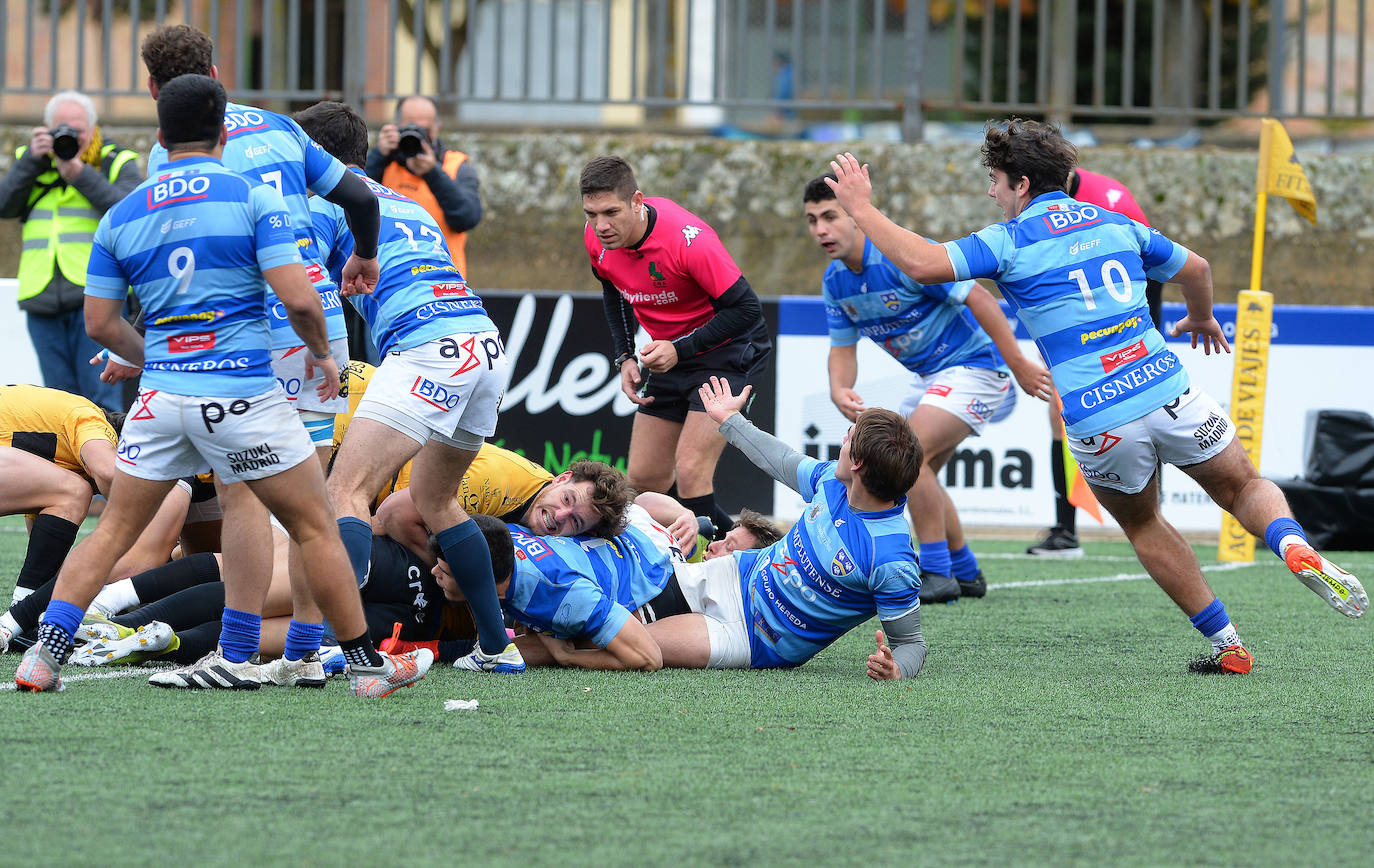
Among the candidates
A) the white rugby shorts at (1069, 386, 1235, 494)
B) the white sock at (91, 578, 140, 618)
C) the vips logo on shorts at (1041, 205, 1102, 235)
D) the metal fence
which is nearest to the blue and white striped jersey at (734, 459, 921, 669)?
the white rugby shorts at (1069, 386, 1235, 494)

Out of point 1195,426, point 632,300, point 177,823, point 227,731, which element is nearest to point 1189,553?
point 1195,426

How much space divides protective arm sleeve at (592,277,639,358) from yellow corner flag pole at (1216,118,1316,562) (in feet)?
11.6

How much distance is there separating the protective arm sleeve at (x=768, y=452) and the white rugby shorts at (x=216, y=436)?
1.62m

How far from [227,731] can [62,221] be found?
569 centimetres

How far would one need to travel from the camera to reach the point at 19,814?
302 centimetres

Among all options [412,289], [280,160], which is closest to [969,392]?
[412,289]

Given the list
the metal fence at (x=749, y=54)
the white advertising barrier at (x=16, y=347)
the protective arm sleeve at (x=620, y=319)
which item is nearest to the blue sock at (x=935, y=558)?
the protective arm sleeve at (x=620, y=319)

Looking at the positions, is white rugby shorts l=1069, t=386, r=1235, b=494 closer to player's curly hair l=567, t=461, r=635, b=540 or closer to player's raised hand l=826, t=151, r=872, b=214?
player's raised hand l=826, t=151, r=872, b=214

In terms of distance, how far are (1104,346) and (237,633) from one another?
278cm

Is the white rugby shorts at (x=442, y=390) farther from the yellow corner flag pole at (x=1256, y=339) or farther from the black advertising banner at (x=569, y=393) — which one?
the yellow corner flag pole at (x=1256, y=339)

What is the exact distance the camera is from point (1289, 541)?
4.77 metres

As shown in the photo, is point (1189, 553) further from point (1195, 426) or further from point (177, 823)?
point (177, 823)

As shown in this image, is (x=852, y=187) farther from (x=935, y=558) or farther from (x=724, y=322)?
(x=935, y=558)

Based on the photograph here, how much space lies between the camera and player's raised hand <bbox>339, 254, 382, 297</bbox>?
472cm
